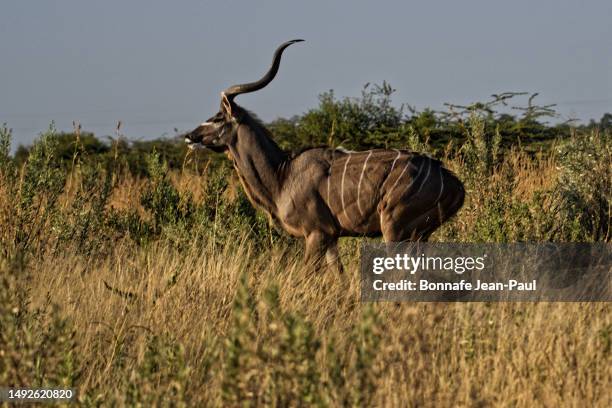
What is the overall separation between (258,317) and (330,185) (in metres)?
3.00

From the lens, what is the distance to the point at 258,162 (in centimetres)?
1023

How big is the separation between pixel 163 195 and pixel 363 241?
2.67 meters

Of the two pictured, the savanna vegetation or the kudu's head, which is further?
the kudu's head

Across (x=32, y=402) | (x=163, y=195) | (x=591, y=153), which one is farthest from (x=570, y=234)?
(x=32, y=402)

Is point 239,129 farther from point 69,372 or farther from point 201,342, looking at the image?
point 69,372

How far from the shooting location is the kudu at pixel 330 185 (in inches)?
355

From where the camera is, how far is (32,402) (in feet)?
16.9

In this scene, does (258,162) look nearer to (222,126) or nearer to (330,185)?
(222,126)

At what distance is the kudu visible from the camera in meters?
9.02

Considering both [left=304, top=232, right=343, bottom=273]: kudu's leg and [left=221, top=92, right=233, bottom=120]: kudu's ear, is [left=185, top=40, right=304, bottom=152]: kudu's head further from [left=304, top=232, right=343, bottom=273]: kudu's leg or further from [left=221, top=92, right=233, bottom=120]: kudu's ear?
[left=304, top=232, right=343, bottom=273]: kudu's leg

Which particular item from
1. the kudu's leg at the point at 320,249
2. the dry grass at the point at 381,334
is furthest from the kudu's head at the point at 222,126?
the dry grass at the point at 381,334

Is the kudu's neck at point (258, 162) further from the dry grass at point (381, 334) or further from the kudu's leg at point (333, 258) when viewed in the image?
the dry grass at point (381, 334)

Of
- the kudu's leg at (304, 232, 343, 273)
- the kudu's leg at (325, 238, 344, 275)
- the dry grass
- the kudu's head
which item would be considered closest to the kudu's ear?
the kudu's head

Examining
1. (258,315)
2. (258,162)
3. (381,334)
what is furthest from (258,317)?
(258,162)
